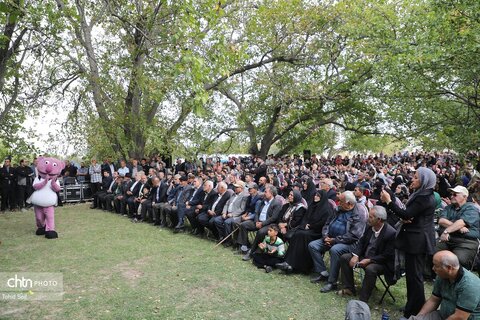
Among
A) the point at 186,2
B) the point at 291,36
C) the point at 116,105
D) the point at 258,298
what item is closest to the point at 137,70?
the point at 116,105

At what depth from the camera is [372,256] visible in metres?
5.77

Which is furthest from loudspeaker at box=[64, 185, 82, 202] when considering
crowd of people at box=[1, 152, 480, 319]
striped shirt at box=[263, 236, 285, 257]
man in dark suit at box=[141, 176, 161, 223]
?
striped shirt at box=[263, 236, 285, 257]

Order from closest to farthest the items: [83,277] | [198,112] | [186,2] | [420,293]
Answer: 1. [420,293]
2. [198,112]
3. [83,277]
4. [186,2]

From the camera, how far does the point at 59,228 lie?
10.8 metres

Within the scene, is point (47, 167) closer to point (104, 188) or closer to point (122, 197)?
point (122, 197)

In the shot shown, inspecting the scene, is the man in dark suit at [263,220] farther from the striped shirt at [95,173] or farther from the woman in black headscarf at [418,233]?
the striped shirt at [95,173]

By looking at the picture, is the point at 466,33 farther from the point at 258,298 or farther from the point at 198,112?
the point at 258,298

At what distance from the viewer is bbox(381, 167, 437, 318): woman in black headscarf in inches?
196

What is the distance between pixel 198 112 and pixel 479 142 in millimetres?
8438

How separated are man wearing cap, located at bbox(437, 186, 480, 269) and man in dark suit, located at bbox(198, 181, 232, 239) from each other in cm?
532

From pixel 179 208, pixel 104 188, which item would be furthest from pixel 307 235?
pixel 104 188

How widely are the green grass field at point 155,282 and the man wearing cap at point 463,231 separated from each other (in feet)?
3.60

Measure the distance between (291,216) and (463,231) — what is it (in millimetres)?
3264

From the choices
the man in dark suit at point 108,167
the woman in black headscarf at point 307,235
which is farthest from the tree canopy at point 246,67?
the woman in black headscarf at point 307,235
